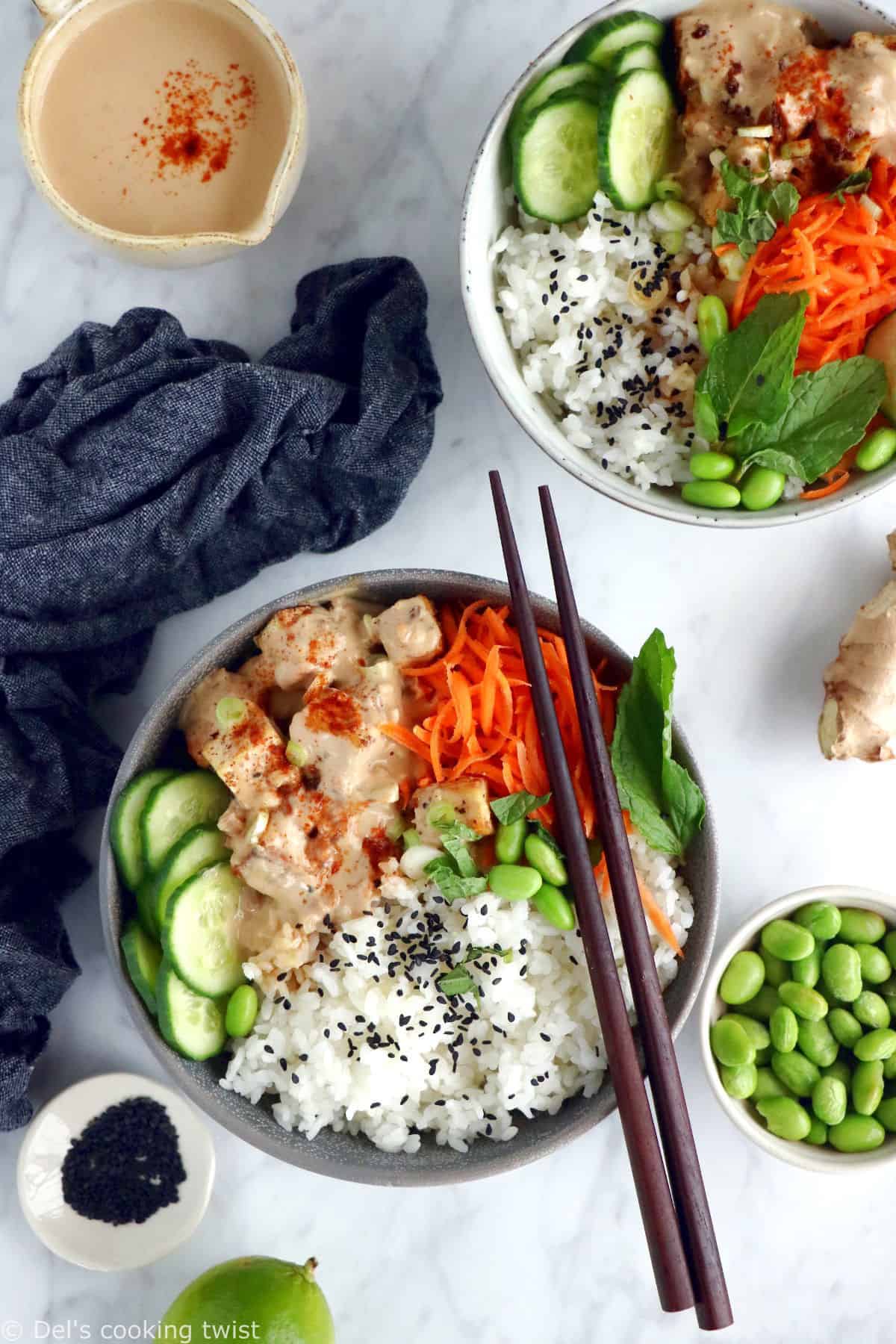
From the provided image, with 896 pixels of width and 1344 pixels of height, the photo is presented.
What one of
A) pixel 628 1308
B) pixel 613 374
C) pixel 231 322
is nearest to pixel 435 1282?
pixel 628 1308

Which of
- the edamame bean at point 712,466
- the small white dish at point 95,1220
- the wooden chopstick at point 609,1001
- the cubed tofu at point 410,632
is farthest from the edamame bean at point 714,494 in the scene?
the small white dish at point 95,1220

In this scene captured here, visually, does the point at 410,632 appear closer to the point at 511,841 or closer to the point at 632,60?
the point at 511,841

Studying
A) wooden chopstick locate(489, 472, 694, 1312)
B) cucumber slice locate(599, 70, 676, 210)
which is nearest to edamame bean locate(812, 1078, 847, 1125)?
wooden chopstick locate(489, 472, 694, 1312)

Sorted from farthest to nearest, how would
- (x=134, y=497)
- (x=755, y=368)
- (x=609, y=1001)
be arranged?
(x=134, y=497)
(x=755, y=368)
(x=609, y=1001)

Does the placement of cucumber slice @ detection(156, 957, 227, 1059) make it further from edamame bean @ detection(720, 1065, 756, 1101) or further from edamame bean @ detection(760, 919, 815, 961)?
edamame bean @ detection(760, 919, 815, 961)

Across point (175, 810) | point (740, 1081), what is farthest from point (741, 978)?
point (175, 810)

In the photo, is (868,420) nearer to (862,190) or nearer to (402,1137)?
(862,190)
